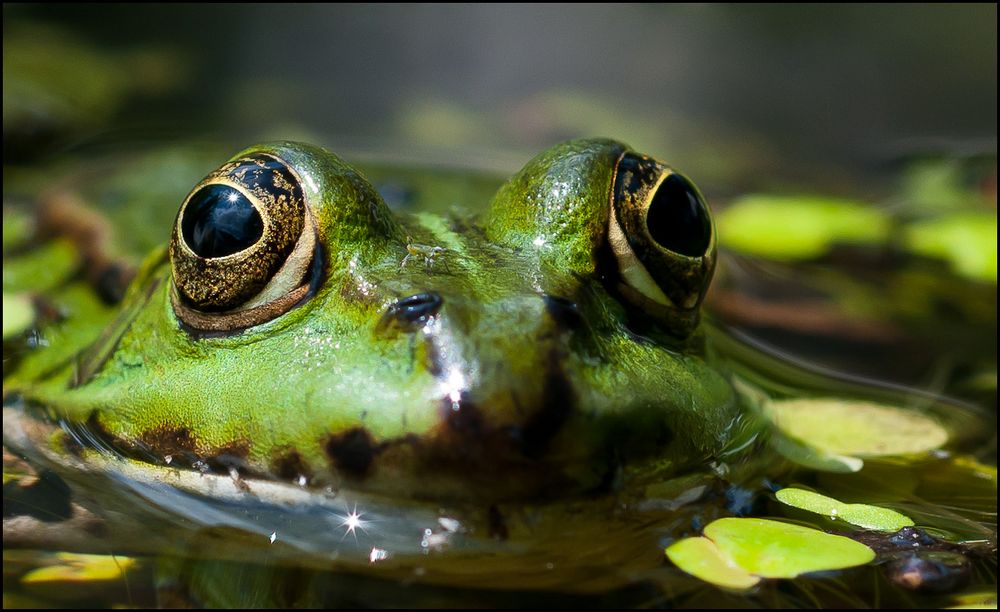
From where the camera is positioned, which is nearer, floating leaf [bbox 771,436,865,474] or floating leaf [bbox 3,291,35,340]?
floating leaf [bbox 771,436,865,474]

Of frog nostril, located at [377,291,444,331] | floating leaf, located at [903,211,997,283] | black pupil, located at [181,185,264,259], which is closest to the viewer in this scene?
frog nostril, located at [377,291,444,331]

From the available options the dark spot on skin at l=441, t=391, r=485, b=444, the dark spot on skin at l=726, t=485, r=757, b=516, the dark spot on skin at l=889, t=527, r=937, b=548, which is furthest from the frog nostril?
the dark spot on skin at l=889, t=527, r=937, b=548

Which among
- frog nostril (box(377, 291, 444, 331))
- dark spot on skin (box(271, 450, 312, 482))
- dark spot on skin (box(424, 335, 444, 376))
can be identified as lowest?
dark spot on skin (box(271, 450, 312, 482))

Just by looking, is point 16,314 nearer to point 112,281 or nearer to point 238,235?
point 112,281

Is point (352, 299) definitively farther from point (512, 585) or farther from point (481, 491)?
point (512, 585)

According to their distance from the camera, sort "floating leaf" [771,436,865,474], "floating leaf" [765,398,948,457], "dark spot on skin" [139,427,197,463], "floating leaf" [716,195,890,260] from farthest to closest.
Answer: "floating leaf" [716,195,890,260]
"floating leaf" [765,398,948,457]
"floating leaf" [771,436,865,474]
"dark spot on skin" [139,427,197,463]

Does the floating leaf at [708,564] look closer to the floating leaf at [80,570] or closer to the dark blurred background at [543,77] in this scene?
the floating leaf at [80,570]

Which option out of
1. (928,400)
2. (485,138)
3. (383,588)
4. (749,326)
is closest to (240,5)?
(485,138)

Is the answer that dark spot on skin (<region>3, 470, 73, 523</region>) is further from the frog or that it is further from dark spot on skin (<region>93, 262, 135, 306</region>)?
dark spot on skin (<region>93, 262, 135, 306</region>)
